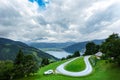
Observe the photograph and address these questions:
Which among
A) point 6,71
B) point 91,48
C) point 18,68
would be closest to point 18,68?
point 18,68

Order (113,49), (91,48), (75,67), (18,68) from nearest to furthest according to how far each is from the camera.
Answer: (113,49), (18,68), (75,67), (91,48)

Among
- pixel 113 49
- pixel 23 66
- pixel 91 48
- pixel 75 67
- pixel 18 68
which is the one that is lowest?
pixel 75 67

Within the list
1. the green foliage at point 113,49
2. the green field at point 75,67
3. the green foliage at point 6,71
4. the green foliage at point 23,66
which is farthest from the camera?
the green field at point 75,67

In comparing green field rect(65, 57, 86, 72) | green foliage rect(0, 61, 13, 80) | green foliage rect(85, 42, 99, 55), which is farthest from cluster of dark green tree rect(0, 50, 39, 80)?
green foliage rect(85, 42, 99, 55)

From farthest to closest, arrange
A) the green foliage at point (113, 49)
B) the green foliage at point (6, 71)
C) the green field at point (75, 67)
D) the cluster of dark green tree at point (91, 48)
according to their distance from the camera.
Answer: the cluster of dark green tree at point (91, 48)
the green field at point (75, 67)
the green foliage at point (6, 71)
the green foliage at point (113, 49)

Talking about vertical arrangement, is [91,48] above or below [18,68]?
above

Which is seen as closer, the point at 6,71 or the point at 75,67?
the point at 6,71

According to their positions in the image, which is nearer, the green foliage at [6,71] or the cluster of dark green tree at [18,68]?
the cluster of dark green tree at [18,68]

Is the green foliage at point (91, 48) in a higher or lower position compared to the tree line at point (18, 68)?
higher

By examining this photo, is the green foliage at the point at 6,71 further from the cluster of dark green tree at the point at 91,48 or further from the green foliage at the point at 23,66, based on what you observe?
the cluster of dark green tree at the point at 91,48

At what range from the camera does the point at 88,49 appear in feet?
459

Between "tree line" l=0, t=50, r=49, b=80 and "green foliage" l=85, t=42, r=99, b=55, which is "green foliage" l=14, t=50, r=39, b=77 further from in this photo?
"green foliage" l=85, t=42, r=99, b=55

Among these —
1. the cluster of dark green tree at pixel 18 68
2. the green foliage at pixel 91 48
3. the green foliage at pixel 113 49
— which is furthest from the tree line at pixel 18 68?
the green foliage at pixel 91 48

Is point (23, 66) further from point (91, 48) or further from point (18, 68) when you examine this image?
point (91, 48)
